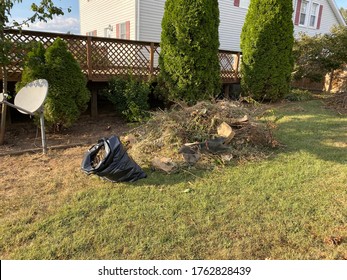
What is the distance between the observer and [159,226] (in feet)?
8.05

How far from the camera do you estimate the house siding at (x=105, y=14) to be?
425 inches

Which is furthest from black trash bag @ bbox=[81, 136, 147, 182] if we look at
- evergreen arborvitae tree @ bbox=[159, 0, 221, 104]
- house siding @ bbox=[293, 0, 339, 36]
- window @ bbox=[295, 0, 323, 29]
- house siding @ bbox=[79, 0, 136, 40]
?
house siding @ bbox=[293, 0, 339, 36]

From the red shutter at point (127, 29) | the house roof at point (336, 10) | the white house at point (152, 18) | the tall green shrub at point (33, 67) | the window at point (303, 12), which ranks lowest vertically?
the tall green shrub at point (33, 67)

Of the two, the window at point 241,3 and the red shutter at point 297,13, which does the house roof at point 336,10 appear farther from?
the window at point 241,3

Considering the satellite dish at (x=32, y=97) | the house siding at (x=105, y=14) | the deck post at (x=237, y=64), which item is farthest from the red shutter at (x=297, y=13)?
the satellite dish at (x=32, y=97)

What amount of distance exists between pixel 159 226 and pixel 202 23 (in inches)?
206

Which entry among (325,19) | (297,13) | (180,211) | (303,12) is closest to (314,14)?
(303,12)

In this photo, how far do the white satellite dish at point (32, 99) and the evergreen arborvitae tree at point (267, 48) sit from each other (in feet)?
21.0

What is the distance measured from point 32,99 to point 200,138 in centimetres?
273

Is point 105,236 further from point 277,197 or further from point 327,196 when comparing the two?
point 327,196

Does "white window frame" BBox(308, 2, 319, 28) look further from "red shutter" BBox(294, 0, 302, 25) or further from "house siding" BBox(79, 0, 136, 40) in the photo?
Answer: "house siding" BBox(79, 0, 136, 40)

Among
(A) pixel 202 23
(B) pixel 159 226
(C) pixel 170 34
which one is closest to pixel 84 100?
(C) pixel 170 34

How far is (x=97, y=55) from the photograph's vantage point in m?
6.20

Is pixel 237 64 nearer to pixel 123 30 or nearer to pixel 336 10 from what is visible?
pixel 123 30
